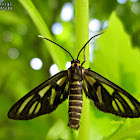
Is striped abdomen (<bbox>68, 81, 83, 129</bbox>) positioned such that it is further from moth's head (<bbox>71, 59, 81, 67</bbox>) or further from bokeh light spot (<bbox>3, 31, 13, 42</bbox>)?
bokeh light spot (<bbox>3, 31, 13, 42</bbox>)

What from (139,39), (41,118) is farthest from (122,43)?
(41,118)

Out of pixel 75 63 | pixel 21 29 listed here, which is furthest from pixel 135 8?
pixel 75 63

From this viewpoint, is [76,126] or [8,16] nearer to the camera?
[76,126]

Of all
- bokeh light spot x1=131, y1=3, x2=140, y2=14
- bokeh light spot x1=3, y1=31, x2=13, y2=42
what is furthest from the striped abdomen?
bokeh light spot x1=3, y1=31, x2=13, y2=42

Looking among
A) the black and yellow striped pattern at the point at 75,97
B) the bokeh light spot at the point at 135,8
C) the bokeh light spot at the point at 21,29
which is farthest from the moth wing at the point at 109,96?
the bokeh light spot at the point at 21,29

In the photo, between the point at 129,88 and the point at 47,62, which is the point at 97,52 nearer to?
the point at 129,88

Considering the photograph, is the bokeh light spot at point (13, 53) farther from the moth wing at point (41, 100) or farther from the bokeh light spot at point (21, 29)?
the moth wing at point (41, 100)

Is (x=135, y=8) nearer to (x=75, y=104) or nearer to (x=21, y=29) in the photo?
(x=21, y=29)
